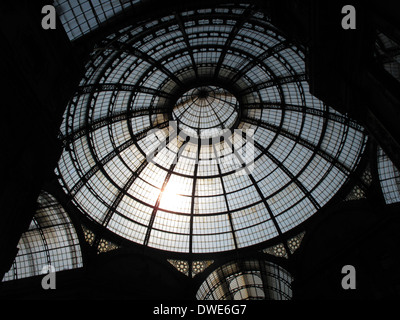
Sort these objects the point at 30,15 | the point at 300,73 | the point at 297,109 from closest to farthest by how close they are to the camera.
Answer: the point at 30,15 < the point at 300,73 < the point at 297,109

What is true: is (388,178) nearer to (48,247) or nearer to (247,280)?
(247,280)

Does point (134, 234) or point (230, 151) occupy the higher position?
point (230, 151)

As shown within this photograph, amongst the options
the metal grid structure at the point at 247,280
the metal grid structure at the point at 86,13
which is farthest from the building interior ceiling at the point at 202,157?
the metal grid structure at the point at 247,280

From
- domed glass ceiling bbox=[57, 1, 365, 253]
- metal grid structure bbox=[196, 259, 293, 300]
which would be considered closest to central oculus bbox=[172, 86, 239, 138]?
domed glass ceiling bbox=[57, 1, 365, 253]

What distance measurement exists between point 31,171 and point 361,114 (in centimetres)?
1434

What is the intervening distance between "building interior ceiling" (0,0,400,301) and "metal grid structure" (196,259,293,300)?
202 millimetres

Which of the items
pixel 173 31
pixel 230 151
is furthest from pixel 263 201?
pixel 173 31

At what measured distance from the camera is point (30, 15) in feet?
39.6

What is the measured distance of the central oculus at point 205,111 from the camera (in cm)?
3244

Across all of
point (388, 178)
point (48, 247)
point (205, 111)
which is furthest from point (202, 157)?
point (388, 178)

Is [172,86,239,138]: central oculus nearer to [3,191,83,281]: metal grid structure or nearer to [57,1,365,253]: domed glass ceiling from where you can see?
[57,1,365,253]: domed glass ceiling

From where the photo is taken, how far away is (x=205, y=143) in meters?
33.7
